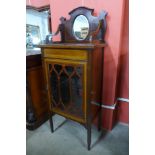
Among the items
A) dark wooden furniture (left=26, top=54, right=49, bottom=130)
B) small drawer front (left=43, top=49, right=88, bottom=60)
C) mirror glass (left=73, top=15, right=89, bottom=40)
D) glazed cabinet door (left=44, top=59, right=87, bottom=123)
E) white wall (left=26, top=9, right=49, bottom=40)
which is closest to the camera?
small drawer front (left=43, top=49, right=88, bottom=60)

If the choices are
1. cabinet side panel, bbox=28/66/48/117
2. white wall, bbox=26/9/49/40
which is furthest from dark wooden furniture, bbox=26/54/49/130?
white wall, bbox=26/9/49/40

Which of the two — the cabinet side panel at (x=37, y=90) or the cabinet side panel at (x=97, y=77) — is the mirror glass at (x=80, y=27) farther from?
the cabinet side panel at (x=37, y=90)

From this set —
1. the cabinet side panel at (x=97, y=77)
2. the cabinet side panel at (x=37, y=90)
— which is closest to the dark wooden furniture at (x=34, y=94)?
the cabinet side panel at (x=37, y=90)

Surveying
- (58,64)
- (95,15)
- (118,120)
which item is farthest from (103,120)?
(95,15)

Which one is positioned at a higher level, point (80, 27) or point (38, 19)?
point (38, 19)

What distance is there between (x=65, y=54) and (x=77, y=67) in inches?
6.7

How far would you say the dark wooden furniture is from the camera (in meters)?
1.72

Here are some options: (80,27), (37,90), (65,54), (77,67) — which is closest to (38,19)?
(80,27)

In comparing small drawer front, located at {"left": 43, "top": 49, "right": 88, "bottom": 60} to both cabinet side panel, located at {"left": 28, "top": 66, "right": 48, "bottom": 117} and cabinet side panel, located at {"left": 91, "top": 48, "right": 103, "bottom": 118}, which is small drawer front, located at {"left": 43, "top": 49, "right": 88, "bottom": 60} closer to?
cabinet side panel, located at {"left": 91, "top": 48, "right": 103, "bottom": 118}

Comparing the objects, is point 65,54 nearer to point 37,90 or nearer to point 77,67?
point 77,67

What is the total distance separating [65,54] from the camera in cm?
134

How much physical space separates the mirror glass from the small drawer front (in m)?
0.37
